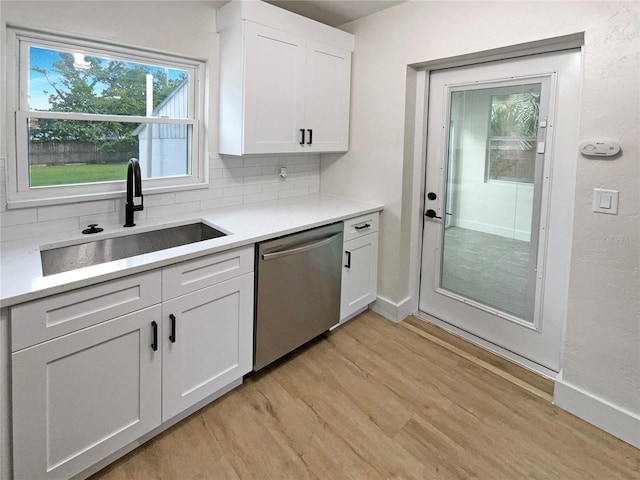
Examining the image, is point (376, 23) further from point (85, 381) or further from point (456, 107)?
point (85, 381)

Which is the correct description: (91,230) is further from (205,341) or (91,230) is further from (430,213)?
(430,213)

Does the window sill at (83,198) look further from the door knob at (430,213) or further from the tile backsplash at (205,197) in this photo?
the door knob at (430,213)

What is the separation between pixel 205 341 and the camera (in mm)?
1903

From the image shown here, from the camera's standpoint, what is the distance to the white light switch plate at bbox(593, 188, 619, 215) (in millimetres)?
1818

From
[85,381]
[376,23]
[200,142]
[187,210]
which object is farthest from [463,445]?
[376,23]

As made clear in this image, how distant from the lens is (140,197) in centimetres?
215

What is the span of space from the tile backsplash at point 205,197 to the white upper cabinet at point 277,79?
0.80ft

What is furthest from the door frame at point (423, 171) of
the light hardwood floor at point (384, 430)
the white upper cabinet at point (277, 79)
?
the white upper cabinet at point (277, 79)

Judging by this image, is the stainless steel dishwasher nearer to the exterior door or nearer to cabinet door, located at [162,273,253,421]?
cabinet door, located at [162,273,253,421]

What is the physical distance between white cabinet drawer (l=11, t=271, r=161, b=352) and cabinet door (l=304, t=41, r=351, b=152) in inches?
64.4

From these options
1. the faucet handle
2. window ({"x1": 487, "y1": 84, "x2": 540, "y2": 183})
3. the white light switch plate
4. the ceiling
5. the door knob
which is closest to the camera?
the white light switch plate

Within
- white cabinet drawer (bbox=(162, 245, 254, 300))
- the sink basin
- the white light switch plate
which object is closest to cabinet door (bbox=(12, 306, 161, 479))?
white cabinet drawer (bbox=(162, 245, 254, 300))

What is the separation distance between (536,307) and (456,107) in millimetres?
1442

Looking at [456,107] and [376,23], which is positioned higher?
[376,23]
